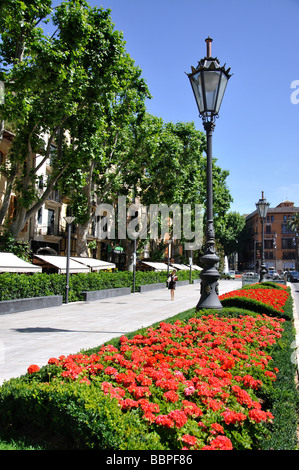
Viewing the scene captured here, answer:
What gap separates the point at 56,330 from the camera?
10.9 metres

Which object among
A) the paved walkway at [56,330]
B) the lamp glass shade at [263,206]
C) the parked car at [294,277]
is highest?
the lamp glass shade at [263,206]

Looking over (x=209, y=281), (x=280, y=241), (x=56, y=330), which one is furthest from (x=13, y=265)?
(x=280, y=241)

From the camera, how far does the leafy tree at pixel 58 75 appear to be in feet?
47.3

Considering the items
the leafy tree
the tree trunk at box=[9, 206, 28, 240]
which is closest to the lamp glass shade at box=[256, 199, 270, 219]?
the leafy tree

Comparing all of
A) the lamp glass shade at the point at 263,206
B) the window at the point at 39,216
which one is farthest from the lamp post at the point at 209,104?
the window at the point at 39,216

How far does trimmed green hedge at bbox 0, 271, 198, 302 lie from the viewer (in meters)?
15.3

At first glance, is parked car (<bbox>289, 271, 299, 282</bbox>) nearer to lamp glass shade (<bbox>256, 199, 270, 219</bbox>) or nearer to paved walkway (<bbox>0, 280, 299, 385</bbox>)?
lamp glass shade (<bbox>256, 199, 270, 219</bbox>)

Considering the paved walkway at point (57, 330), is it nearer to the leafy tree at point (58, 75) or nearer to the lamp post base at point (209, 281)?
the lamp post base at point (209, 281)

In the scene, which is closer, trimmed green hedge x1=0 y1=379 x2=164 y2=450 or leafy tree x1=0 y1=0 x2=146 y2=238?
trimmed green hedge x1=0 y1=379 x2=164 y2=450

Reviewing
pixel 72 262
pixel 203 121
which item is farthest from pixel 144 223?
pixel 203 121

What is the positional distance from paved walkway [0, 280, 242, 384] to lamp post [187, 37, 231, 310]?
9.14 ft

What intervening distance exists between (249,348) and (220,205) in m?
45.2

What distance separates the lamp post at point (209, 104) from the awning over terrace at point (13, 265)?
1051 centimetres

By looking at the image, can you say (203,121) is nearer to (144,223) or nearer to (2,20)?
(2,20)
